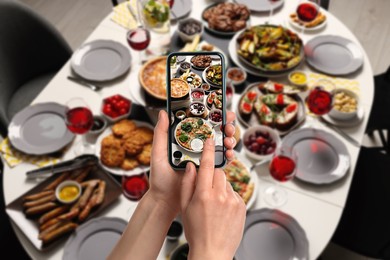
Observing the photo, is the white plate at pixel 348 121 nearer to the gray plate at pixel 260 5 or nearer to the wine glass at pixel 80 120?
the gray plate at pixel 260 5

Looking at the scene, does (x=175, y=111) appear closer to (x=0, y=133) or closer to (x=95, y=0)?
(x=0, y=133)

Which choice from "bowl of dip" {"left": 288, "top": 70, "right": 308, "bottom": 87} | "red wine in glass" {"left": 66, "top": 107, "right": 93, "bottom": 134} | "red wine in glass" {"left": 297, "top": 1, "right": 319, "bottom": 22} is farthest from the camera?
"red wine in glass" {"left": 297, "top": 1, "right": 319, "bottom": 22}

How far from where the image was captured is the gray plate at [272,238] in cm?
144

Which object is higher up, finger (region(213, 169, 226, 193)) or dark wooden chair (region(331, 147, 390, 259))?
finger (region(213, 169, 226, 193))

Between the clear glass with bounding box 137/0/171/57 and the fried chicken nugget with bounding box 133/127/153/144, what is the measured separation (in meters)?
0.54

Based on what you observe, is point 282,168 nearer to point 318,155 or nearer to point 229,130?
point 318,155

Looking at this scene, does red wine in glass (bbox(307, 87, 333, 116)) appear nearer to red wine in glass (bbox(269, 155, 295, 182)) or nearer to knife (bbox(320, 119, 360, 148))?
knife (bbox(320, 119, 360, 148))

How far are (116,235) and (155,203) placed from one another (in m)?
0.55

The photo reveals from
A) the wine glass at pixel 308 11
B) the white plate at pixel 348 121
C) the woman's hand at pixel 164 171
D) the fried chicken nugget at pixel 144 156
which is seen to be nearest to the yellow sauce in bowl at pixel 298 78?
the white plate at pixel 348 121

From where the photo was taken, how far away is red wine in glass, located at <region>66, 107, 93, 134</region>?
167cm

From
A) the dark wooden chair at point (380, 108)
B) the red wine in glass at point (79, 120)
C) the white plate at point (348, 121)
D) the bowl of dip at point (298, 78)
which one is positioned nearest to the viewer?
the red wine in glass at point (79, 120)

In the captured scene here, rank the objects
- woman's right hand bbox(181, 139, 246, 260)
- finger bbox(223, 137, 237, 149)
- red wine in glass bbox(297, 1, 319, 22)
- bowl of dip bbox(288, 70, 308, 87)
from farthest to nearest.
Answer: red wine in glass bbox(297, 1, 319, 22)
bowl of dip bbox(288, 70, 308, 87)
finger bbox(223, 137, 237, 149)
woman's right hand bbox(181, 139, 246, 260)

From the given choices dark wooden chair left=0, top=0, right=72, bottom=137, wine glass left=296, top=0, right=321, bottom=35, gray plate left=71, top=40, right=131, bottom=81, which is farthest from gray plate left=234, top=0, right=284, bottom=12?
dark wooden chair left=0, top=0, right=72, bottom=137

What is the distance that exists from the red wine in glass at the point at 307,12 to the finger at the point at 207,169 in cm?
142
